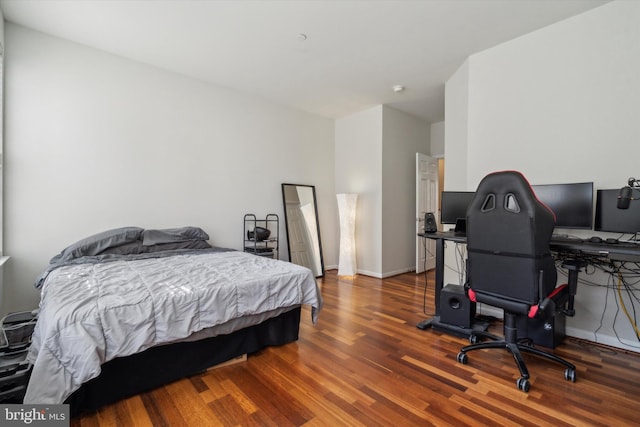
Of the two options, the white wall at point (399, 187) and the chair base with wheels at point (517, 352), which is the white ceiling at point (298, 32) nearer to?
the white wall at point (399, 187)

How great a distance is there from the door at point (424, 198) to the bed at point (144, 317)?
3.35 m

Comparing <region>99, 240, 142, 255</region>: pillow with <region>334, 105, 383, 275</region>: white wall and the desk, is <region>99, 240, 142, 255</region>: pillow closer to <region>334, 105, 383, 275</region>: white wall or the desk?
the desk

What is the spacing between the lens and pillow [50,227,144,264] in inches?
113

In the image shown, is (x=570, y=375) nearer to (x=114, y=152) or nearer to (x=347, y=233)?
(x=347, y=233)

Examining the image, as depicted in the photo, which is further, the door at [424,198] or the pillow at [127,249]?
the door at [424,198]

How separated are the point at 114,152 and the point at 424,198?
476cm

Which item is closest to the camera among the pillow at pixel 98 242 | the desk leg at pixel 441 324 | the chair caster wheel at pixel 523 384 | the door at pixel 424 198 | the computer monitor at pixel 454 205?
the chair caster wheel at pixel 523 384

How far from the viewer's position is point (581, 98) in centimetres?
270

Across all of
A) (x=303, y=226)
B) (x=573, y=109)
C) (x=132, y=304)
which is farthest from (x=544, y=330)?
(x=303, y=226)

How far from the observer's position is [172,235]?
350 centimetres

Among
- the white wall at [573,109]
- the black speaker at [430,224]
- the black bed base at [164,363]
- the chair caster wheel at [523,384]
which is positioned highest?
the white wall at [573,109]

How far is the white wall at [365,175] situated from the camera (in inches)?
198

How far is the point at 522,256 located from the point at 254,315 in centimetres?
190

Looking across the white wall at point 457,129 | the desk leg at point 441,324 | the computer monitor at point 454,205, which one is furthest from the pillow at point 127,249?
the white wall at point 457,129
